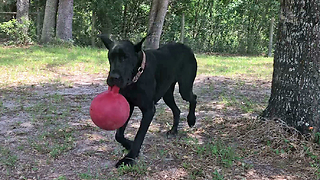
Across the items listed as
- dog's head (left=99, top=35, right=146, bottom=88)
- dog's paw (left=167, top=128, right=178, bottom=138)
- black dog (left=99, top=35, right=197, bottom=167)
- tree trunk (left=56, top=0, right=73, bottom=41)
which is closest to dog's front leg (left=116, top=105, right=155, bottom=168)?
black dog (left=99, top=35, right=197, bottom=167)

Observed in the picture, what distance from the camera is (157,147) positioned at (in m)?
4.06

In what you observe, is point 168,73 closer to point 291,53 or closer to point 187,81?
point 187,81

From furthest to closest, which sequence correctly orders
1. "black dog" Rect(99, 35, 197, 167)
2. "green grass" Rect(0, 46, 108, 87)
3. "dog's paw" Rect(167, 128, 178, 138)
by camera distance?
"green grass" Rect(0, 46, 108, 87), "dog's paw" Rect(167, 128, 178, 138), "black dog" Rect(99, 35, 197, 167)

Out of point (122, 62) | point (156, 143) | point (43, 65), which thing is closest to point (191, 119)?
point (156, 143)

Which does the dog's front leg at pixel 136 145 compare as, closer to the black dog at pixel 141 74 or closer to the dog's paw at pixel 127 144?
the black dog at pixel 141 74

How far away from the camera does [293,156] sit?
12.3 feet

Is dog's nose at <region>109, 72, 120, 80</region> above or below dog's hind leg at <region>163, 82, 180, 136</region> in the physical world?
above

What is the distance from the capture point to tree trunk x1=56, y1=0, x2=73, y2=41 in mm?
14516

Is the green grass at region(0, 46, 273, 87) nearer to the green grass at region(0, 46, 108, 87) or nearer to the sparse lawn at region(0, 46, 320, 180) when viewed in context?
the green grass at region(0, 46, 108, 87)

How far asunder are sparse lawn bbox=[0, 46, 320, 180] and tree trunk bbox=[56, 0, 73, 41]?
7.78 m

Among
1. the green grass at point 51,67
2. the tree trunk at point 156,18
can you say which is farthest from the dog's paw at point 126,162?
the tree trunk at point 156,18

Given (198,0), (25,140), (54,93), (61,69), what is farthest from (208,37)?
(25,140)

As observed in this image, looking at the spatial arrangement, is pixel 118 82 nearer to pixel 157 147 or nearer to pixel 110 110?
pixel 110 110

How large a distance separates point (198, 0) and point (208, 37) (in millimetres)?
3053
